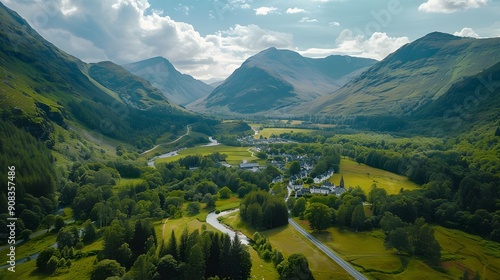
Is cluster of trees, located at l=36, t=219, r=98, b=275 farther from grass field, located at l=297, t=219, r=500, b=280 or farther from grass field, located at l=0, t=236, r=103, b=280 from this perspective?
grass field, located at l=297, t=219, r=500, b=280

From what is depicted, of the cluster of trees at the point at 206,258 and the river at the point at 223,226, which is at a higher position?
the cluster of trees at the point at 206,258

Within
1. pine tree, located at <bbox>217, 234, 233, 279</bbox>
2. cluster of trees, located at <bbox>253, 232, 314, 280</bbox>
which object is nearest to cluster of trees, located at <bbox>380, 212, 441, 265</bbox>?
cluster of trees, located at <bbox>253, 232, 314, 280</bbox>

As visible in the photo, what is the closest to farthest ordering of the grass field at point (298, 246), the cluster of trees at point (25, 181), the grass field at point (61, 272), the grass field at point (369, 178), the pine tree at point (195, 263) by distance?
the pine tree at point (195, 263) → the grass field at point (61, 272) → the grass field at point (298, 246) → the cluster of trees at point (25, 181) → the grass field at point (369, 178)

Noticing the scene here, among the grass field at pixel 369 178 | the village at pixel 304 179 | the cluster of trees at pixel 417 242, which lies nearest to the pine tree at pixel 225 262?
the cluster of trees at pixel 417 242

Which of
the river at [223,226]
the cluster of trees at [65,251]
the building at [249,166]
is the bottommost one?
the river at [223,226]

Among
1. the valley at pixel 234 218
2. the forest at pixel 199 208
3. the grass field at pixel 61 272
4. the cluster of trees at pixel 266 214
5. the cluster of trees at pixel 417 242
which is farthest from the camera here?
the cluster of trees at pixel 266 214

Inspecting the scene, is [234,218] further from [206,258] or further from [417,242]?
[417,242]

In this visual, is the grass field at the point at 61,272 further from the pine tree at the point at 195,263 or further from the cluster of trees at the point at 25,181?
the cluster of trees at the point at 25,181

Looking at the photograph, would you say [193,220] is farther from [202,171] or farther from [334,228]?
[202,171]
